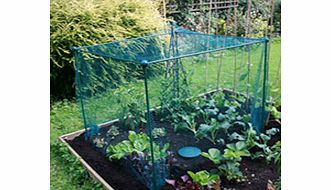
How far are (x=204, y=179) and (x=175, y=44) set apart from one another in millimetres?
1952

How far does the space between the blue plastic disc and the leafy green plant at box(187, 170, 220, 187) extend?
1.75ft

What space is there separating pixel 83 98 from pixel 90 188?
97cm

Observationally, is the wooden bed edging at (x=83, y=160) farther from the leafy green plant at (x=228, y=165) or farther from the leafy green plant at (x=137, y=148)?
the leafy green plant at (x=228, y=165)

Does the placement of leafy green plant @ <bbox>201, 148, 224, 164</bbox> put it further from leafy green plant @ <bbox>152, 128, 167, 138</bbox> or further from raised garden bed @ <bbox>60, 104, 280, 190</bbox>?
leafy green plant @ <bbox>152, 128, 167, 138</bbox>

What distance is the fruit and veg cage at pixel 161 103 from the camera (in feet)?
8.82

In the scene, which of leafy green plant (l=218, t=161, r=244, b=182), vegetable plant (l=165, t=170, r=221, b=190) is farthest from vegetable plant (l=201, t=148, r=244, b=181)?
vegetable plant (l=165, t=170, r=221, b=190)

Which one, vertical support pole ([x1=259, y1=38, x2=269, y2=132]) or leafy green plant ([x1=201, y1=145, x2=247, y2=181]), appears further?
vertical support pole ([x1=259, y1=38, x2=269, y2=132])

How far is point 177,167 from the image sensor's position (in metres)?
2.74

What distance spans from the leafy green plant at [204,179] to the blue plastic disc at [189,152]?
1.75 ft

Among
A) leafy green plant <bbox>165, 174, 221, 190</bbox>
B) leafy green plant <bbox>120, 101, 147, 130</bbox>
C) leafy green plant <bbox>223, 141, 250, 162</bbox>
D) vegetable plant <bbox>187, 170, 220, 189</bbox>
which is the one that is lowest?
leafy green plant <bbox>165, 174, 221, 190</bbox>

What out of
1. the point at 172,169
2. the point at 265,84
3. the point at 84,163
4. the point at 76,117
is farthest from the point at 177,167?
the point at 76,117

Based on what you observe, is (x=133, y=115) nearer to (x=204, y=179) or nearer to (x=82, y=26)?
(x=204, y=179)

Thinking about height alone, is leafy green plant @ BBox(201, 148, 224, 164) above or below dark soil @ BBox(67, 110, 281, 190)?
above

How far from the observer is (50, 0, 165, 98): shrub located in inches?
174
